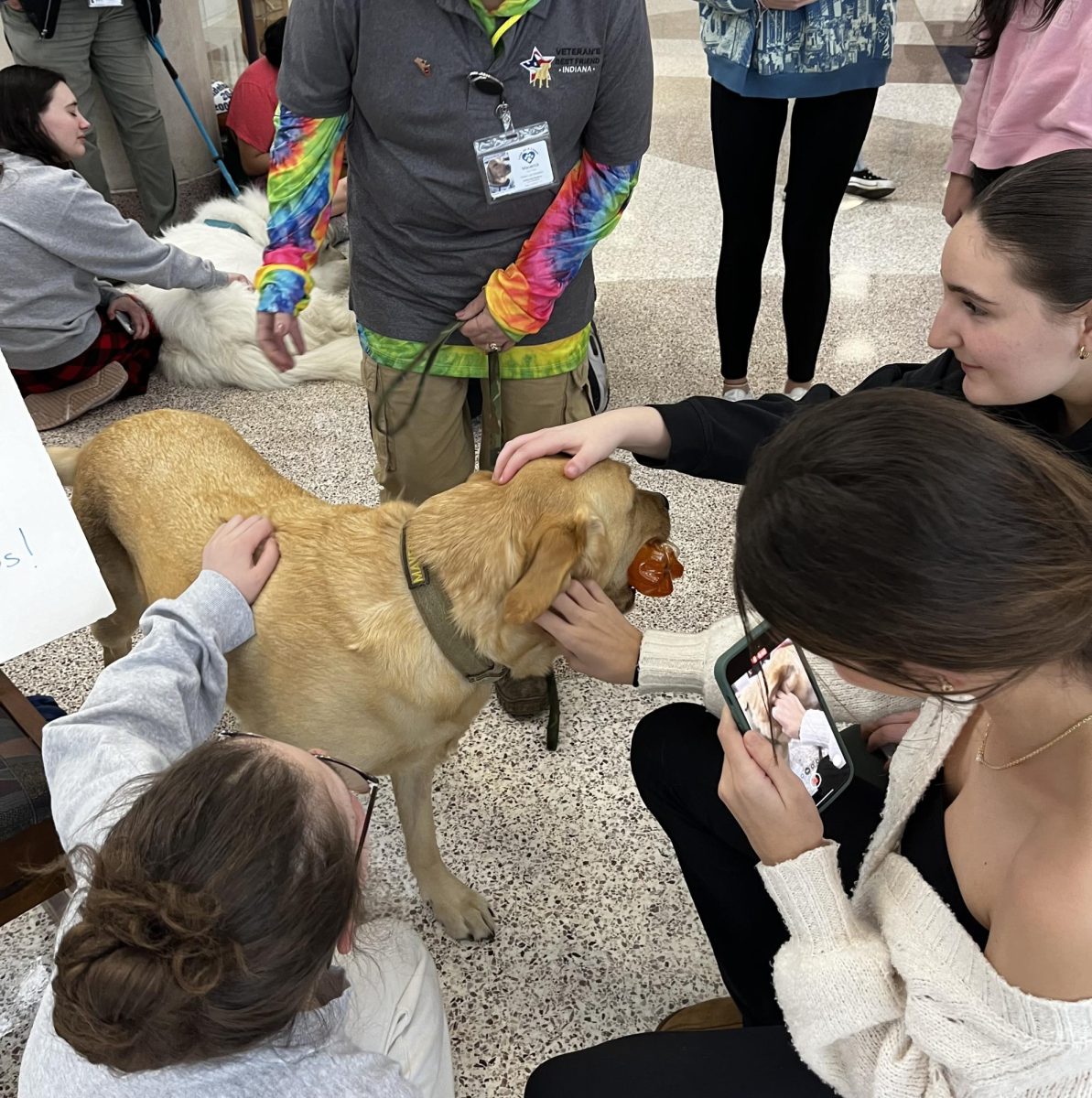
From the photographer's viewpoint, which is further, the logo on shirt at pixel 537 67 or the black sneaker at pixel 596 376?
the black sneaker at pixel 596 376

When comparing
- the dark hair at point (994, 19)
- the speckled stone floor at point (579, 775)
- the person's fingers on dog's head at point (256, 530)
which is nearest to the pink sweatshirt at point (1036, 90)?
the dark hair at point (994, 19)

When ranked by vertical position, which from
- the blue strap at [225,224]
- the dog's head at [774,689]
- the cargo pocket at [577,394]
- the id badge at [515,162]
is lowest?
the blue strap at [225,224]

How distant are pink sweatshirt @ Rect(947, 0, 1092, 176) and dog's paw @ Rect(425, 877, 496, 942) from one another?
2142 millimetres

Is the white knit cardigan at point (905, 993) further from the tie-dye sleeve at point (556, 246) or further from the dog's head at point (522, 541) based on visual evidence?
the tie-dye sleeve at point (556, 246)

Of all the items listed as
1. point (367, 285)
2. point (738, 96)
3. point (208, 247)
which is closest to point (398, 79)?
point (367, 285)

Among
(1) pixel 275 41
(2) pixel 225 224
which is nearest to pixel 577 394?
(2) pixel 225 224

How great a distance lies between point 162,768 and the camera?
46.7 inches

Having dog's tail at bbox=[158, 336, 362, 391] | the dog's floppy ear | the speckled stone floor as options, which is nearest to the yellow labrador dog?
the dog's floppy ear

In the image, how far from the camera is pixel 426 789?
182 cm

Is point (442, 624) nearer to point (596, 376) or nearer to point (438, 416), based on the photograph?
point (438, 416)

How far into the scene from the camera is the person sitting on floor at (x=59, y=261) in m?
3.11

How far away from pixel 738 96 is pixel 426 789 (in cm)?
225

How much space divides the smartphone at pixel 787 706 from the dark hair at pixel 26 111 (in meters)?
3.11

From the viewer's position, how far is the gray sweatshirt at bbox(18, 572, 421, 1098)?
35.5 inches
